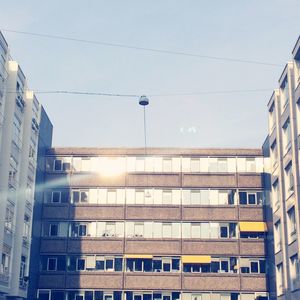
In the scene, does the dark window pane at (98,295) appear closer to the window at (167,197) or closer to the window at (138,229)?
the window at (138,229)

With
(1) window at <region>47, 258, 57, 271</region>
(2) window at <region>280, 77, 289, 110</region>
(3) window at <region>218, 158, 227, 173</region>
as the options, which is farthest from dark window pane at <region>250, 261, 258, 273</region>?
(1) window at <region>47, 258, 57, 271</region>

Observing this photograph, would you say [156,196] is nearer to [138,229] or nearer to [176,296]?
[138,229]

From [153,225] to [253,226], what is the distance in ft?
29.5

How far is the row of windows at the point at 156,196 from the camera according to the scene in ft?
182

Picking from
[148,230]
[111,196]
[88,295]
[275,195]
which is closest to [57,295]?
[88,295]

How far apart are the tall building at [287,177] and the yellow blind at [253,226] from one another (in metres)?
4.88

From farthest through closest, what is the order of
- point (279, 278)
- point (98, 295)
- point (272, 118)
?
point (98, 295)
point (272, 118)
point (279, 278)

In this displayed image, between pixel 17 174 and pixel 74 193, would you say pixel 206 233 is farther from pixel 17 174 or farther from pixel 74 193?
pixel 17 174

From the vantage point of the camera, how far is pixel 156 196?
55844 millimetres

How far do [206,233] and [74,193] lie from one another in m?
12.7

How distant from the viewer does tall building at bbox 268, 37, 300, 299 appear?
4175 centimetres

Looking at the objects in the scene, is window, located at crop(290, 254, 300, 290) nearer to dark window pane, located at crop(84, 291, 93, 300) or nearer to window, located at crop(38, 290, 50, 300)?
dark window pane, located at crop(84, 291, 93, 300)

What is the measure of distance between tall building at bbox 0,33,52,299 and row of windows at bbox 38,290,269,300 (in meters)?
4.89

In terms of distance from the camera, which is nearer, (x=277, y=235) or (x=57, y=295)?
(x=277, y=235)
